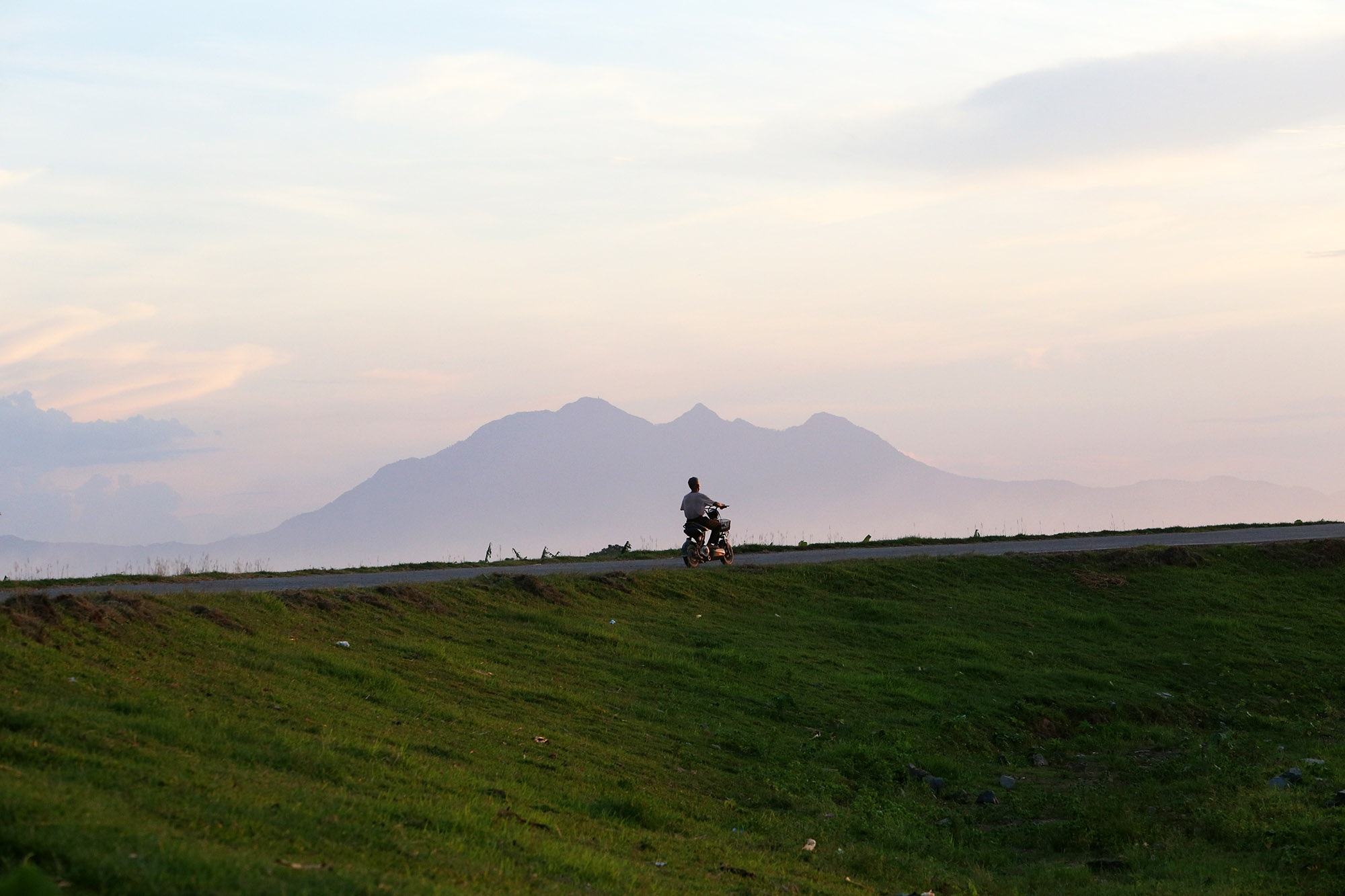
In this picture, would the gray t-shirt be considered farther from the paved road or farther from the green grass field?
the green grass field

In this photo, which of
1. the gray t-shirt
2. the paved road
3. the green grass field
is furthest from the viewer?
the gray t-shirt

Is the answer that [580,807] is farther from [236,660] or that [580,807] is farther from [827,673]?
[827,673]

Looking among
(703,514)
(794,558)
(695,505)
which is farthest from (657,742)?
(794,558)

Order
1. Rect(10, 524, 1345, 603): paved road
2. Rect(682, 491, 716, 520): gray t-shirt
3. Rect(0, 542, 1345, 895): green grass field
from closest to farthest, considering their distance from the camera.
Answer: Rect(0, 542, 1345, 895): green grass field < Rect(10, 524, 1345, 603): paved road < Rect(682, 491, 716, 520): gray t-shirt

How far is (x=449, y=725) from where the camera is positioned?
14.8 metres

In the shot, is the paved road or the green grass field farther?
the paved road

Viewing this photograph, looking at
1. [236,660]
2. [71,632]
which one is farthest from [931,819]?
[71,632]

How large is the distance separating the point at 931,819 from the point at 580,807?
18.9 feet

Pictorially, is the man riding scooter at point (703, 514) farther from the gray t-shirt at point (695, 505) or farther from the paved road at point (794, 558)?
the paved road at point (794, 558)

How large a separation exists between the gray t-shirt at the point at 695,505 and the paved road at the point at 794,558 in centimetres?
150

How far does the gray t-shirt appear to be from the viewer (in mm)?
29609

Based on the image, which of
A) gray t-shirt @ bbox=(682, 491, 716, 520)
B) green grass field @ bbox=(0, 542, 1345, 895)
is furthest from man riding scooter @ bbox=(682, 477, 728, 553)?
green grass field @ bbox=(0, 542, 1345, 895)

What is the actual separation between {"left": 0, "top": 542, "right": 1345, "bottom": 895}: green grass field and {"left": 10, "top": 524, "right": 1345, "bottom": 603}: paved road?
2641mm

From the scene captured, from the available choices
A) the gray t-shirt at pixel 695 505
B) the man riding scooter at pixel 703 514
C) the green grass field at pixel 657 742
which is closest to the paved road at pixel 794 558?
the man riding scooter at pixel 703 514
